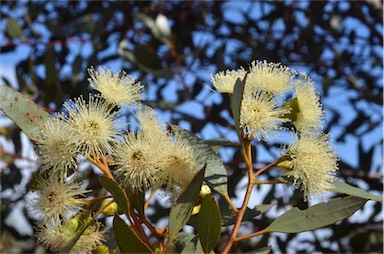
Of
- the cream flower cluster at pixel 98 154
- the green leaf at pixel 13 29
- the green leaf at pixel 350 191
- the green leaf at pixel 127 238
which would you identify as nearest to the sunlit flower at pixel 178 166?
the cream flower cluster at pixel 98 154

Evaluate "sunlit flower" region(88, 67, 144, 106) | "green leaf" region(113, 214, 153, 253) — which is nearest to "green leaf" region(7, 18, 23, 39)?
"sunlit flower" region(88, 67, 144, 106)

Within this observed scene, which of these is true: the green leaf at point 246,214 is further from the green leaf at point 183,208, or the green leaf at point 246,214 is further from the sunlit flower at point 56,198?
the sunlit flower at point 56,198

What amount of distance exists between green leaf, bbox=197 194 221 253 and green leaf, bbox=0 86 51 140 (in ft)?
0.91

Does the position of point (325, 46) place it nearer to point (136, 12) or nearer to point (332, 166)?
point (136, 12)

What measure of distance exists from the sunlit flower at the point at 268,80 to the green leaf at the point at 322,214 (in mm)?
193

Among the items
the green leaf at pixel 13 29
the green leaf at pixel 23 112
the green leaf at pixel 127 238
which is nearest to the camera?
the green leaf at pixel 127 238

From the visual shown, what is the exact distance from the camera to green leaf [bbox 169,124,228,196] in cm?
90

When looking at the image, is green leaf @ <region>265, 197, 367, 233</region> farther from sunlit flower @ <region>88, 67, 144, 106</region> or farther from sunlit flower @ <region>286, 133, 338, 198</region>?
sunlit flower @ <region>88, 67, 144, 106</region>

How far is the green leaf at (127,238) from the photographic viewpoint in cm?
77

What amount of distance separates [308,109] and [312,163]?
0.09m

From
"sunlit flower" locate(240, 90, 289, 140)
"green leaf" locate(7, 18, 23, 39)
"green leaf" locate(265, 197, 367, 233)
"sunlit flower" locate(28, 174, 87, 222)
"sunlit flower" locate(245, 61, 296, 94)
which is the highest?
"green leaf" locate(7, 18, 23, 39)

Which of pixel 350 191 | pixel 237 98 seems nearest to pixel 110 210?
pixel 237 98

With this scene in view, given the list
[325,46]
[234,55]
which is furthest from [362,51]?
[234,55]

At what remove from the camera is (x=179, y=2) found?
286 centimetres
